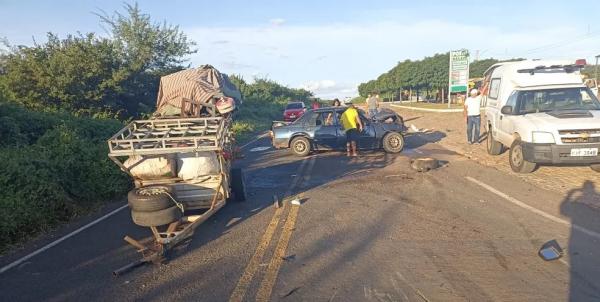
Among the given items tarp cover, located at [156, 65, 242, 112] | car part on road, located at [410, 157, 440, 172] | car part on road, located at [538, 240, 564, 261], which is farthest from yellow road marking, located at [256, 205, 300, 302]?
car part on road, located at [410, 157, 440, 172]

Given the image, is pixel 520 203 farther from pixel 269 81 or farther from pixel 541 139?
pixel 269 81

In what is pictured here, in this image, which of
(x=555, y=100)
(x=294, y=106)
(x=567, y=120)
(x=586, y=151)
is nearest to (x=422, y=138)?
(x=555, y=100)

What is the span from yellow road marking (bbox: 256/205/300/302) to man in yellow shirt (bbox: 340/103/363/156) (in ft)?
20.9

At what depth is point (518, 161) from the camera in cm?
930

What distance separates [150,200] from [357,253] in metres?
2.68

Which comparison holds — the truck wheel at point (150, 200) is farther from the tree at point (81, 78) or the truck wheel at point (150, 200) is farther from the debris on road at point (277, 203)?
the tree at point (81, 78)

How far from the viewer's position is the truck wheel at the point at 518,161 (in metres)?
9.10

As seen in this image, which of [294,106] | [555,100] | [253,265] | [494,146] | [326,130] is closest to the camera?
[253,265]

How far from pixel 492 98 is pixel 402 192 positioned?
5836 mm

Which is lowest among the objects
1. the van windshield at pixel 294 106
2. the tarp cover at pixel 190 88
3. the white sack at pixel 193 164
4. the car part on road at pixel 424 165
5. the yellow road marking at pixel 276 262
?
the car part on road at pixel 424 165

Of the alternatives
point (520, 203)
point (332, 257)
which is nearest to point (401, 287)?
point (332, 257)

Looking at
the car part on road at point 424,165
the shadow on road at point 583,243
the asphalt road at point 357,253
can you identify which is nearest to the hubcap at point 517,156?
the asphalt road at point 357,253

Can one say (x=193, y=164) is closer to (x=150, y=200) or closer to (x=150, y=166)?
(x=150, y=166)

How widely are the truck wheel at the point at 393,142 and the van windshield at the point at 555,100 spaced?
4.07 m
